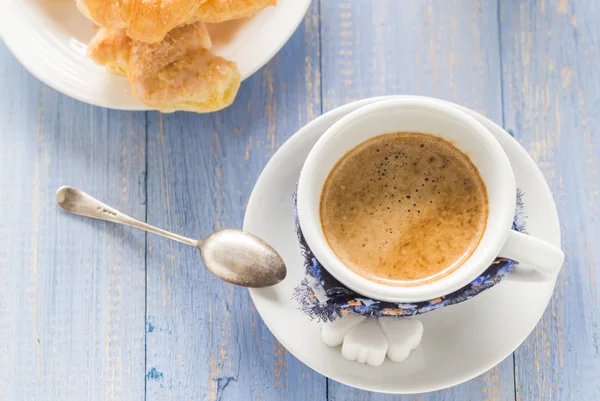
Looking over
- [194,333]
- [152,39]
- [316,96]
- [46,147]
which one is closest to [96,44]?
[152,39]

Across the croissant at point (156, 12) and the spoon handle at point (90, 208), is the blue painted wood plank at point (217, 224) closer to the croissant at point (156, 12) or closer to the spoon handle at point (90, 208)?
the spoon handle at point (90, 208)

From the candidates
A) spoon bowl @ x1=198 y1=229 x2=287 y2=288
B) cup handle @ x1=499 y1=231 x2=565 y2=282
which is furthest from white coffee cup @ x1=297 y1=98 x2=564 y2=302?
spoon bowl @ x1=198 y1=229 x2=287 y2=288

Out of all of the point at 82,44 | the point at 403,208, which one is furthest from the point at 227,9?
the point at 403,208

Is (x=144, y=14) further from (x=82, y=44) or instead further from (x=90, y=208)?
(x=90, y=208)

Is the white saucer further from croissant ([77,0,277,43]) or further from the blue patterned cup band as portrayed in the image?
croissant ([77,0,277,43])

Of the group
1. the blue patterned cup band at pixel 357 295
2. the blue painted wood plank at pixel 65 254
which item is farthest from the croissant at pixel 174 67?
the blue patterned cup band at pixel 357 295

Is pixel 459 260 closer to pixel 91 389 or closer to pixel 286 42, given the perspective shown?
pixel 286 42
